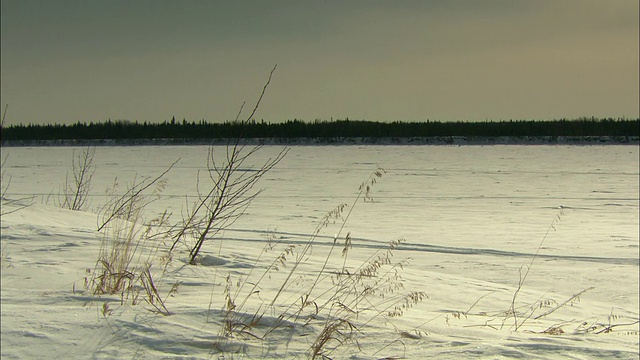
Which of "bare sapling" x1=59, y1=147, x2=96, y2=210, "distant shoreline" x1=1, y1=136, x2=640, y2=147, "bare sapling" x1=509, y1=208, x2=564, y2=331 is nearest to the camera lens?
"bare sapling" x1=509, y1=208, x2=564, y2=331

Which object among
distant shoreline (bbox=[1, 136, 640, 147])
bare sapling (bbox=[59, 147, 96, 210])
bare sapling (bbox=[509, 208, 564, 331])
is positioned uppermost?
distant shoreline (bbox=[1, 136, 640, 147])

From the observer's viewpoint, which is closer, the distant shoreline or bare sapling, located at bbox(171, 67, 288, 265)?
bare sapling, located at bbox(171, 67, 288, 265)

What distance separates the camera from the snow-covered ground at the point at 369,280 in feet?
9.90

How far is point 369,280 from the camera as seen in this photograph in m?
5.14

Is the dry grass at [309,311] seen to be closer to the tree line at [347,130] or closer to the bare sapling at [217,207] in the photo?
the bare sapling at [217,207]

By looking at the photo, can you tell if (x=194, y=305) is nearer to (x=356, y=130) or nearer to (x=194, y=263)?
(x=194, y=263)

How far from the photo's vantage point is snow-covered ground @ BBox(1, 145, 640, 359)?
3.02 metres

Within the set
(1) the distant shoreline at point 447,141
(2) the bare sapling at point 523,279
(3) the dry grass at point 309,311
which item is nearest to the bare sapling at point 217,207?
(3) the dry grass at point 309,311

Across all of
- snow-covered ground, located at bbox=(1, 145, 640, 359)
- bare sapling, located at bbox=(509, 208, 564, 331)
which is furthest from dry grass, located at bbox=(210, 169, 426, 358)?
bare sapling, located at bbox=(509, 208, 564, 331)

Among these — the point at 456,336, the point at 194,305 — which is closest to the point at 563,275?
the point at 456,336

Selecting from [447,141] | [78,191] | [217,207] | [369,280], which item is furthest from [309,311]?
[447,141]

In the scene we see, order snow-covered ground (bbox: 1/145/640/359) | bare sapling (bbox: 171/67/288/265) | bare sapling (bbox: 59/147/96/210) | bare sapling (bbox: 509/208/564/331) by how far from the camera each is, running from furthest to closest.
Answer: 1. bare sapling (bbox: 59/147/96/210)
2. bare sapling (bbox: 171/67/288/265)
3. bare sapling (bbox: 509/208/564/331)
4. snow-covered ground (bbox: 1/145/640/359)

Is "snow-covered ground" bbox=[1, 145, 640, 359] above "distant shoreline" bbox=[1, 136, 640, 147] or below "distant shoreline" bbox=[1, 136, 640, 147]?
below

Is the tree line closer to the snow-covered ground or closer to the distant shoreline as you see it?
the distant shoreline
